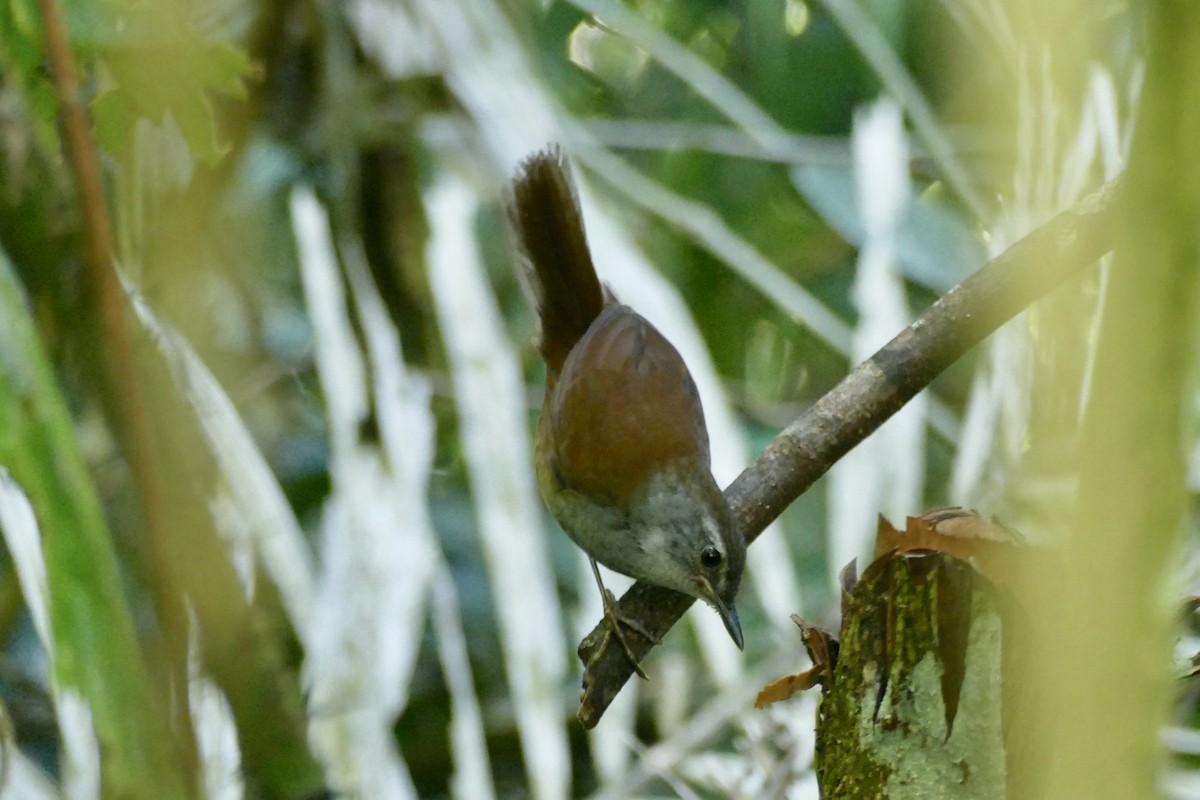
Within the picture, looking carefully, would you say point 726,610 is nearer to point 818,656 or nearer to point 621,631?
point 621,631

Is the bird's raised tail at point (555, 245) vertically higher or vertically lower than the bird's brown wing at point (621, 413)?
higher

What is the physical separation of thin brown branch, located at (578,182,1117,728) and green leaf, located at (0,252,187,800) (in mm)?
597

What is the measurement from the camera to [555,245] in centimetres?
260

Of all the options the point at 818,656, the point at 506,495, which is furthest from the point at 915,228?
the point at 818,656

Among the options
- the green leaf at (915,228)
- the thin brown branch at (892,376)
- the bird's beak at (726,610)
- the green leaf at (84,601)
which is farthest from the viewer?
the green leaf at (915,228)

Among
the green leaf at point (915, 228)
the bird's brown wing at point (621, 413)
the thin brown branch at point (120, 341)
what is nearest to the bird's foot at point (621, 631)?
the bird's brown wing at point (621, 413)

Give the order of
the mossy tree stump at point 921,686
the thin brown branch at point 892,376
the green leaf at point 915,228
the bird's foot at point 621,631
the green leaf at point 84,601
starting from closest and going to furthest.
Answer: the mossy tree stump at point 921,686 < the green leaf at point 84,601 < the thin brown branch at point 892,376 < the bird's foot at point 621,631 < the green leaf at point 915,228

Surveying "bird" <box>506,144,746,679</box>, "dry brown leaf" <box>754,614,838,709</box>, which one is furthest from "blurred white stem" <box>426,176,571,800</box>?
"dry brown leaf" <box>754,614,838,709</box>

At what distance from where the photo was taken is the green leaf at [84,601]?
119 centimetres

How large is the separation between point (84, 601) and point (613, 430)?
4.49 ft

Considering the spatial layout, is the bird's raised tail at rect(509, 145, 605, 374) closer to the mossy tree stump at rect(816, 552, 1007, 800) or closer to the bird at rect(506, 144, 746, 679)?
the bird at rect(506, 144, 746, 679)

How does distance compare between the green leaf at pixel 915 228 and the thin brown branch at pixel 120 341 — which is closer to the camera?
the thin brown branch at pixel 120 341

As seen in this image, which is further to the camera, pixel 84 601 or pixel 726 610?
pixel 726 610

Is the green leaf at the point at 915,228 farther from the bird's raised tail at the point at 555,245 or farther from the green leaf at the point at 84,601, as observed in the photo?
the green leaf at the point at 84,601
